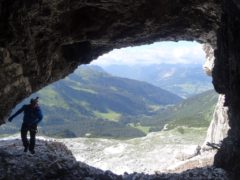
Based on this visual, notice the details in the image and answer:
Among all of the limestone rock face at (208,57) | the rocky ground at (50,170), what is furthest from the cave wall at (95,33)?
the limestone rock face at (208,57)

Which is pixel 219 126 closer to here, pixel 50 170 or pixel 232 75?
pixel 232 75

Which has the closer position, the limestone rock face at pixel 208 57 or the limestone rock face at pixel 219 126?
the limestone rock face at pixel 208 57

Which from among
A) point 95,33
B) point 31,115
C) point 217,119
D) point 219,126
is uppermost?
point 95,33

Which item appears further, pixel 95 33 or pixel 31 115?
pixel 95 33

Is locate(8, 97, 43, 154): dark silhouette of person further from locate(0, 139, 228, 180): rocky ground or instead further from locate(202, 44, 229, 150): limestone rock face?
locate(202, 44, 229, 150): limestone rock face

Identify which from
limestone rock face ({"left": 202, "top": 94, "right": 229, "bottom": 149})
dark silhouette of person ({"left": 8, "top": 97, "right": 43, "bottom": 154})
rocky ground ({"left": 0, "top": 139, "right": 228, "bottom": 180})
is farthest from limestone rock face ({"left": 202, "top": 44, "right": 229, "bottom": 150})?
dark silhouette of person ({"left": 8, "top": 97, "right": 43, "bottom": 154})

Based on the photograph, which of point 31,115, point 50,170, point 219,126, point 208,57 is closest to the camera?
point 50,170

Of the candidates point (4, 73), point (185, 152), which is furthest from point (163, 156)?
point (4, 73)

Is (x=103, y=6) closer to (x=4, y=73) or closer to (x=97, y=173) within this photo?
(x=4, y=73)

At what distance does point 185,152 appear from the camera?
73.5 meters

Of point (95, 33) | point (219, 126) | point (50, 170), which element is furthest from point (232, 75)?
point (219, 126)

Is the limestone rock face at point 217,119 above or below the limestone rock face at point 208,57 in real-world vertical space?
below

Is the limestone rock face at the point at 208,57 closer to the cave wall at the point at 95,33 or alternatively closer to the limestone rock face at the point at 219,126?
the limestone rock face at the point at 219,126

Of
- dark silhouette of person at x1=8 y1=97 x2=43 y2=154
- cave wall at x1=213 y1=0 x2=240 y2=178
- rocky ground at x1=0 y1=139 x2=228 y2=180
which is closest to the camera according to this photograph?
cave wall at x1=213 y1=0 x2=240 y2=178
